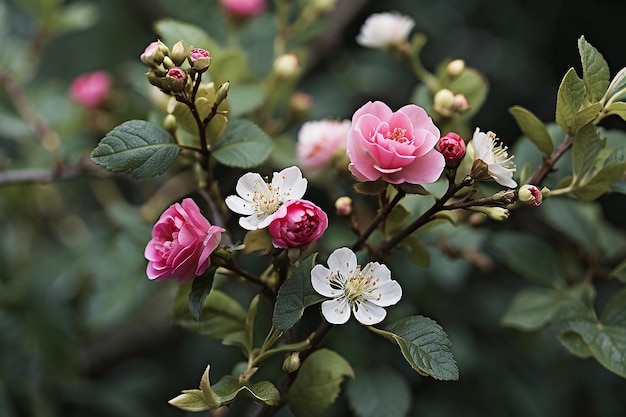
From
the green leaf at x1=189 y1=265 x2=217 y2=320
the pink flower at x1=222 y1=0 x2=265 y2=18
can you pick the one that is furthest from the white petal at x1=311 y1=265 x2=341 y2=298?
the pink flower at x1=222 y1=0 x2=265 y2=18

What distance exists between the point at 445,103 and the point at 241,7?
1.62ft

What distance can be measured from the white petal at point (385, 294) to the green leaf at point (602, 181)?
26cm

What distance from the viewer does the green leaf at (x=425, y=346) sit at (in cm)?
59

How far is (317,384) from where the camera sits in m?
0.71

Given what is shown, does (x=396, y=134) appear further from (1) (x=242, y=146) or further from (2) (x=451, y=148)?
(1) (x=242, y=146)

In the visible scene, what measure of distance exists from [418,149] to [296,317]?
0.64 feet

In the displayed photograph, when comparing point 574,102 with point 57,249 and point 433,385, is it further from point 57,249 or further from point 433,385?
point 57,249

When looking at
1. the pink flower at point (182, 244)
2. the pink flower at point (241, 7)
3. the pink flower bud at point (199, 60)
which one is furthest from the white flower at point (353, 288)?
the pink flower at point (241, 7)

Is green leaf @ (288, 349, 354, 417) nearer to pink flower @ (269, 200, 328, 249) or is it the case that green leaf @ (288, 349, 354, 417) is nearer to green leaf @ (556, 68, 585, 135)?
pink flower @ (269, 200, 328, 249)

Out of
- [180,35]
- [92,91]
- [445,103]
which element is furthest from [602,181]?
[92,91]

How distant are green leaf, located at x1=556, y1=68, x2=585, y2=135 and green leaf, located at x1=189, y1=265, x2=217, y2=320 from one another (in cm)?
39

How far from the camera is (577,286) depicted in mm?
929

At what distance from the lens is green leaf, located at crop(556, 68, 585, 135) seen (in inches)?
25.9

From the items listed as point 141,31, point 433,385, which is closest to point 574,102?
point 433,385
